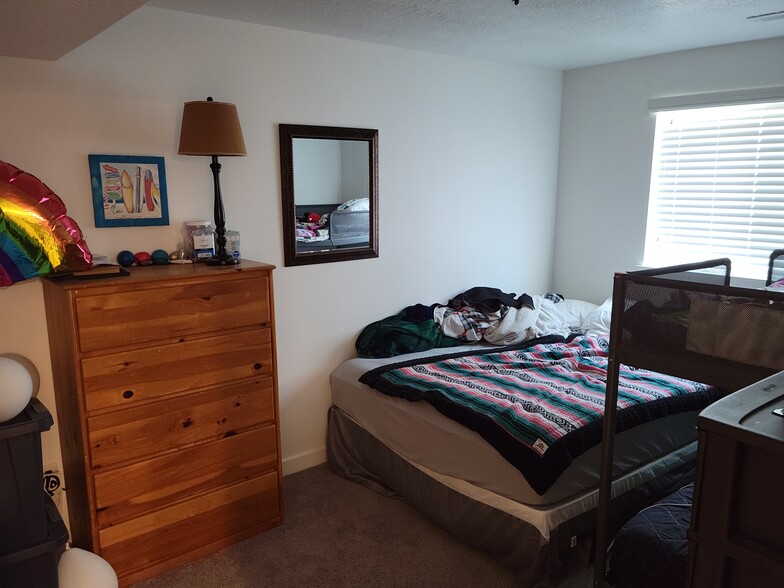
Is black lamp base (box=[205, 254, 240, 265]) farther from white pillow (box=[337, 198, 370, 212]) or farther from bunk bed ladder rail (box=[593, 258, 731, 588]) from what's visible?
bunk bed ladder rail (box=[593, 258, 731, 588])

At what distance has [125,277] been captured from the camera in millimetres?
2127

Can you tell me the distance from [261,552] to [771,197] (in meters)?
3.33

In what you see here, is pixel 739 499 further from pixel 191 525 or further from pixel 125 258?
pixel 125 258

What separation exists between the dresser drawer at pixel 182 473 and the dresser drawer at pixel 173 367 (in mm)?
272

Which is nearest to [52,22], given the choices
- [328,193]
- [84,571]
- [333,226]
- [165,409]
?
[165,409]

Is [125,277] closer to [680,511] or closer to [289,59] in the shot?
[289,59]

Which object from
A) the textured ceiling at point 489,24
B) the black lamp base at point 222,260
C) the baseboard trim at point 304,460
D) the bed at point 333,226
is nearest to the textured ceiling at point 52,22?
the textured ceiling at point 489,24

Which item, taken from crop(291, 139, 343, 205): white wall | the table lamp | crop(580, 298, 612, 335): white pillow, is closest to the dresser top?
the table lamp

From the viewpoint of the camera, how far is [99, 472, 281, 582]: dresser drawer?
221 centimetres

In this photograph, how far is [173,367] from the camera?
88.3 inches

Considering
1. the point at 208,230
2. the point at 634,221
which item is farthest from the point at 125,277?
the point at 634,221

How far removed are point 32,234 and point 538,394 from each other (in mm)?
2160

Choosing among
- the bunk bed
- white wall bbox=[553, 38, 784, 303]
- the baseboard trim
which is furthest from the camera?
white wall bbox=[553, 38, 784, 303]

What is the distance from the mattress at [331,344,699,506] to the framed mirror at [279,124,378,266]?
2.50 ft
